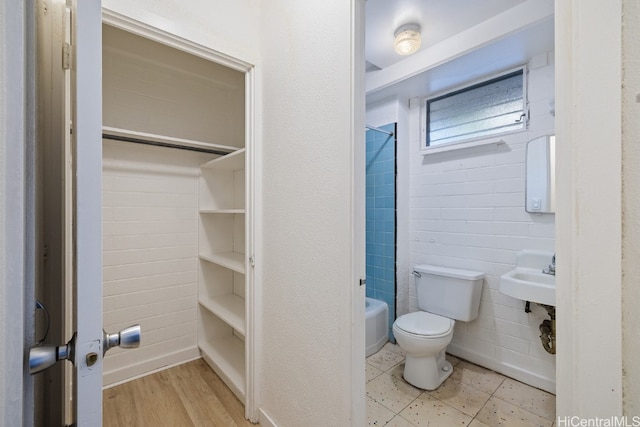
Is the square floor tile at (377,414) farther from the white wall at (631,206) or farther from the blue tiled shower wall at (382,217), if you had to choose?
the white wall at (631,206)

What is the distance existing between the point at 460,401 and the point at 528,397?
1.55 ft

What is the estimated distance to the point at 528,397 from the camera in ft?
5.93

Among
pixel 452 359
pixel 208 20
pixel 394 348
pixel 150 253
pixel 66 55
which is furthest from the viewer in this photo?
pixel 394 348

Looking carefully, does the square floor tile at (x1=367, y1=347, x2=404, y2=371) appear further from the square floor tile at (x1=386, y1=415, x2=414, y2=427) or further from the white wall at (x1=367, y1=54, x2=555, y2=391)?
the square floor tile at (x1=386, y1=415, x2=414, y2=427)

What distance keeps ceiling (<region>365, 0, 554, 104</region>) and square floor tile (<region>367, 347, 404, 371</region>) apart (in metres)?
2.29

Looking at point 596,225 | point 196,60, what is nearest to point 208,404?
point 596,225

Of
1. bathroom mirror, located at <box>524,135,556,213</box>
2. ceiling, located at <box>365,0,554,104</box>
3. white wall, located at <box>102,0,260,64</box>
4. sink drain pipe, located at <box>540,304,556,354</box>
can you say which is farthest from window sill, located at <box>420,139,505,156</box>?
white wall, located at <box>102,0,260,64</box>

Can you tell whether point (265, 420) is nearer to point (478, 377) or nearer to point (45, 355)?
point (45, 355)

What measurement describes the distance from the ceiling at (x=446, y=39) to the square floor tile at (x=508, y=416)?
2.27 meters

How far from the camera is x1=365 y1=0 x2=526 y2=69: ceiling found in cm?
161

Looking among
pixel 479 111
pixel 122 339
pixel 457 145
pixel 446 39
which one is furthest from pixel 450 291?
pixel 122 339

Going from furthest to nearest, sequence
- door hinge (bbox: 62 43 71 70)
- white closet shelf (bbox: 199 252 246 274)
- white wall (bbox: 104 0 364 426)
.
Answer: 1. white closet shelf (bbox: 199 252 246 274)
2. white wall (bbox: 104 0 364 426)
3. door hinge (bbox: 62 43 71 70)

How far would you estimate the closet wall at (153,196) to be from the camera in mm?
1984

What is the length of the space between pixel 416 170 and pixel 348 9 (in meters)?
1.71
